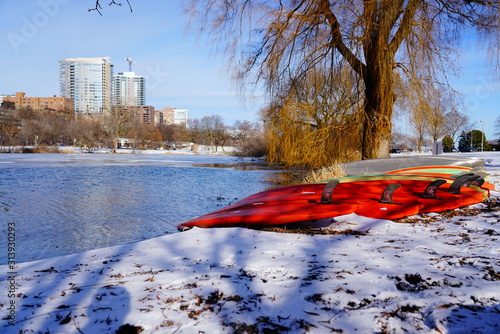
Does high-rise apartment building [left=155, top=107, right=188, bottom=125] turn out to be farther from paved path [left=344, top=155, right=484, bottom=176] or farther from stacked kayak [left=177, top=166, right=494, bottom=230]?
stacked kayak [left=177, top=166, right=494, bottom=230]

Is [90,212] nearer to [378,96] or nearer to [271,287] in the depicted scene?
[271,287]

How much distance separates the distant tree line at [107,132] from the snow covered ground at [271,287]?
25737 mm

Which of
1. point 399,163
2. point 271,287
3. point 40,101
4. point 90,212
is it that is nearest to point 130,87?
point 40,101

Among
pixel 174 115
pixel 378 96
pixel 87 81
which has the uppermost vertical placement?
pixel 174 115

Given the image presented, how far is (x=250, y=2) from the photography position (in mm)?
7133

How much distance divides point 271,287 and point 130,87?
7940 centimetres

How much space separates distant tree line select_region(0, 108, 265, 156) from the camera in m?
44.2

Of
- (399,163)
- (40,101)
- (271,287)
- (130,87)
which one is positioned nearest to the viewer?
(271,287)

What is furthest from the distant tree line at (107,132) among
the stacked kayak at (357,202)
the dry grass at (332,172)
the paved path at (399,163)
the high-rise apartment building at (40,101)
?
the high-rise apartment building at (40,101)

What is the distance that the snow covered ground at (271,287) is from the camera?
1.67 m

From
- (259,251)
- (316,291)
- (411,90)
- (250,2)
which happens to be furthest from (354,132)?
(316,291)

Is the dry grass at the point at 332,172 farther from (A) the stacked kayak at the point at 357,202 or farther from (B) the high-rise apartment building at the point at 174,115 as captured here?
(B) the high-rise apartment building at the point at 174,115

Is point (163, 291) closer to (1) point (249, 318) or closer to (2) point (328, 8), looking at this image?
(1) point (249, 318)

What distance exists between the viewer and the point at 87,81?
71.1 meters
